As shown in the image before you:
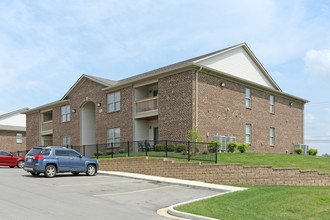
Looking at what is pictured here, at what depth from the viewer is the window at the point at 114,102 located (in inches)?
1233

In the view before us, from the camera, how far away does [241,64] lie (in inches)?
1203

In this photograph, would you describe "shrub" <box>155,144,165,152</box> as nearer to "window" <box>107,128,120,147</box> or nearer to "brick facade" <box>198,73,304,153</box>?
"brick facade" <box>198,73,304,153</box>

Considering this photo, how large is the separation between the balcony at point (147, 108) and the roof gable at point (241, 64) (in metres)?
4.70

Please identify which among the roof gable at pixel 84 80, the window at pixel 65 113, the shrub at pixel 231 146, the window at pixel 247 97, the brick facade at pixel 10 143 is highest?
the roof gable at pixel 84 80

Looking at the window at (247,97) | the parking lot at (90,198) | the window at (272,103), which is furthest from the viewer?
the window at (272,103)

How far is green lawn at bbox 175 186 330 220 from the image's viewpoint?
1070 centimetres

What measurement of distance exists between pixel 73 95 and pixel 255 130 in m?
18.4

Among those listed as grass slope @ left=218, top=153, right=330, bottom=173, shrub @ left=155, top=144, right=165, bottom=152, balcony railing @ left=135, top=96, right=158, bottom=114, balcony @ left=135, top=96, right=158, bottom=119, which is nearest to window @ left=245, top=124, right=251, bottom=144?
grass slope @ left=218, top=153, right=330, bottom=173

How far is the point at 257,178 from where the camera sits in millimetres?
17984

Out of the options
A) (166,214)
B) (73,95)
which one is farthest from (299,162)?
(73,95)

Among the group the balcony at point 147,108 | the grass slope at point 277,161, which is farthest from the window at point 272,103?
the balcony at point 147,108

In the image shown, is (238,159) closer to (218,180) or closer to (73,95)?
(218,180)

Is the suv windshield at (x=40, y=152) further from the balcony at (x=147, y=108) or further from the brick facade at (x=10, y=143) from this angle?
the brick facade at (x=10, y=143)

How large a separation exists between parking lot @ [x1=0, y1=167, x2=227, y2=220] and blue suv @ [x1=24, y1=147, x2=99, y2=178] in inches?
93.0
